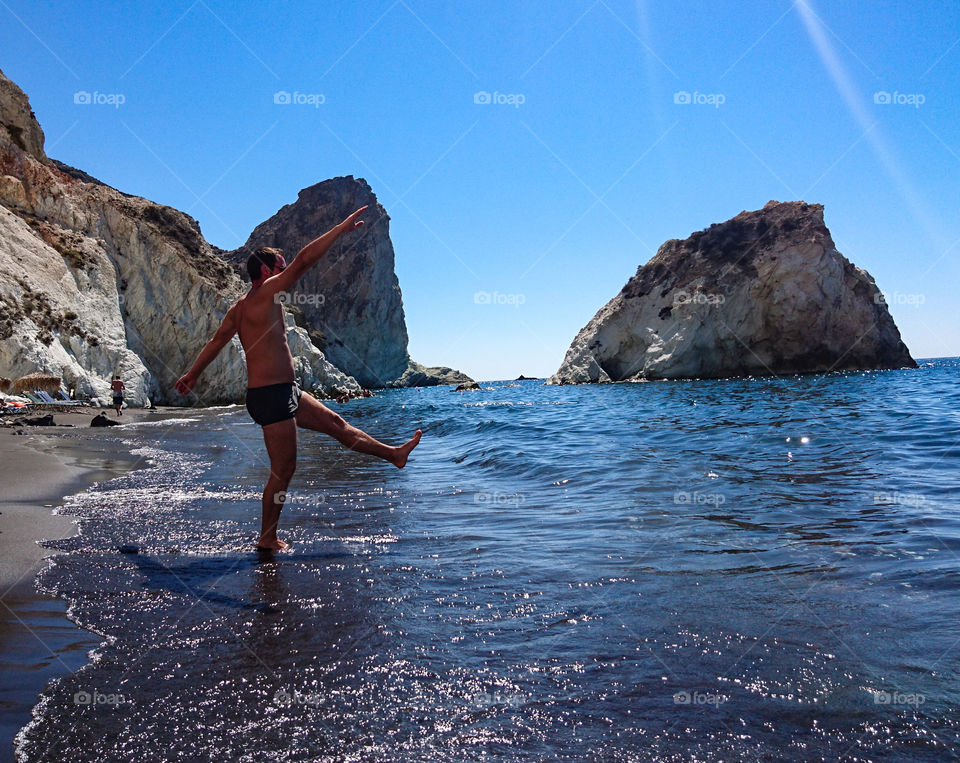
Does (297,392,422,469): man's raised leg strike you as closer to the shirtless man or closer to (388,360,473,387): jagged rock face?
the shirtless man

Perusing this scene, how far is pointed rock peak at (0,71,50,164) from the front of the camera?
29.4 meters

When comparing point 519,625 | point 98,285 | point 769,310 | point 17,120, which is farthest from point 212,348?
point 769,310

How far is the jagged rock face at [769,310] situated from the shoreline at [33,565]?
49099 millimetres

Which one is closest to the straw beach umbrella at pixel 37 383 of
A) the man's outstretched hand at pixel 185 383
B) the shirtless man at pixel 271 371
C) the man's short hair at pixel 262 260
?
the man's outstretched hand at pixel 185 383

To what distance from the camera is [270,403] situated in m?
4.27

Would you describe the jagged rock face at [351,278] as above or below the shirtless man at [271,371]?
above

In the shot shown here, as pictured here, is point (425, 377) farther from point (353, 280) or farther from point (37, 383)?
point (37, 383)

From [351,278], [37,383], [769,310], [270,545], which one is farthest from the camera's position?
[351,278]

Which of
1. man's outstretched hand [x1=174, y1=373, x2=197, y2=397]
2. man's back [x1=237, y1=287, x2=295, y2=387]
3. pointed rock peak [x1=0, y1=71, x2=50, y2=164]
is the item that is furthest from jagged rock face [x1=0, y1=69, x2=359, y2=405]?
man's back [x1=237, y1=287, x2=295, y2=387]

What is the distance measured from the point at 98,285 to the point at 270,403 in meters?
29.6

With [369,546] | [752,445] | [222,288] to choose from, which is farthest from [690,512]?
[222,288]

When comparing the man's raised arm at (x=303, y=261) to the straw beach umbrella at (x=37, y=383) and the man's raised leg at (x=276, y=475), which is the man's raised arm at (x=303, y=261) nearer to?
the man's raised leg at (x=276, y=475)

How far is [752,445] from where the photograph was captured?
10227 mm

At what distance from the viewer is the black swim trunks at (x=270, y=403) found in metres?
4.26
